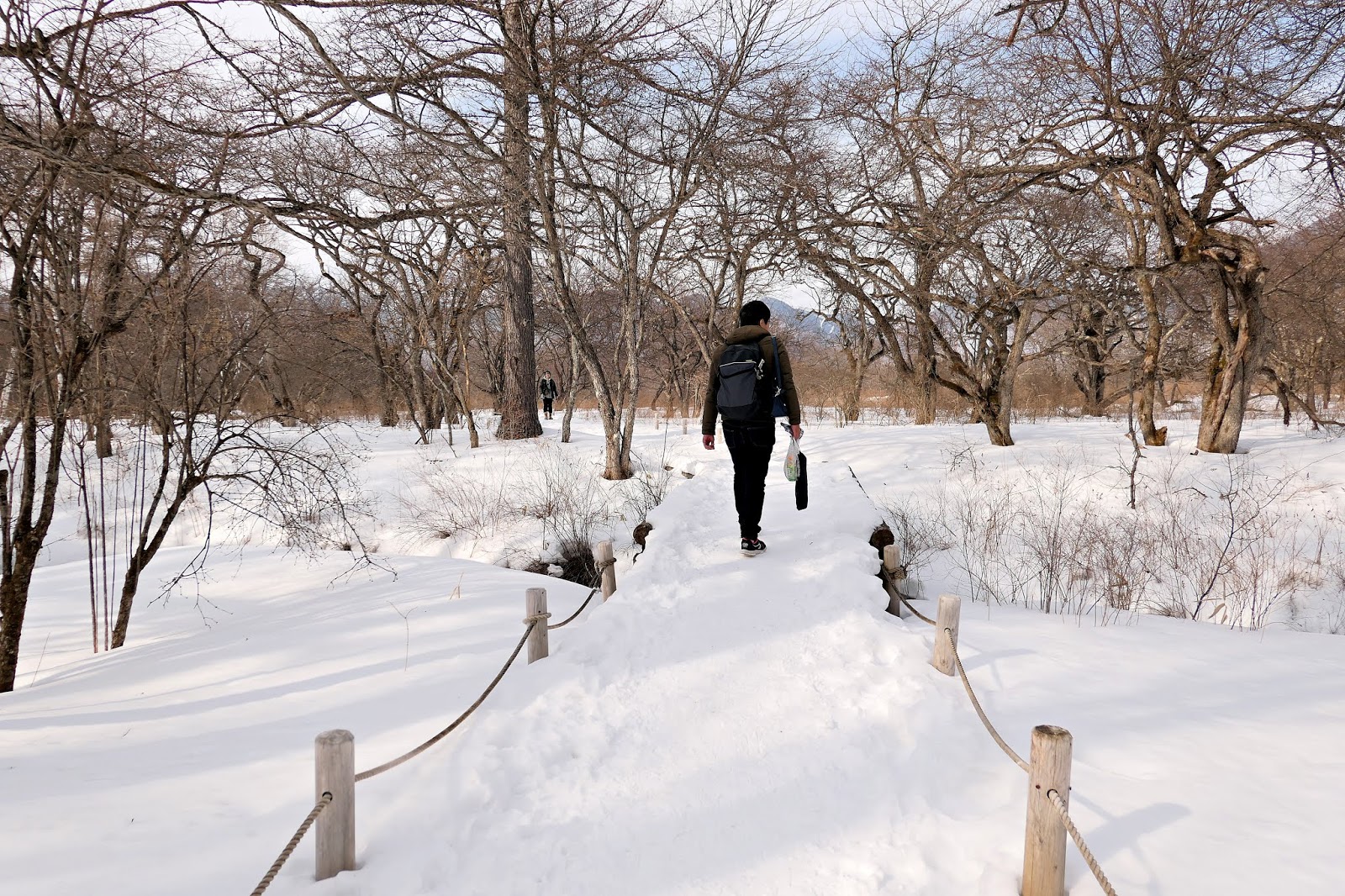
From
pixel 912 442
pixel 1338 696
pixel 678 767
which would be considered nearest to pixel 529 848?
pixel 678 767

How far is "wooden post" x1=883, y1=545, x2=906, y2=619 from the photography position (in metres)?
5.12

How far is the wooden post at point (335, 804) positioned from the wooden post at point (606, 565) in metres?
3.10

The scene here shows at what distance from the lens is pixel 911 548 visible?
8.02 meters

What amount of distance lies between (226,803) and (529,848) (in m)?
1.40

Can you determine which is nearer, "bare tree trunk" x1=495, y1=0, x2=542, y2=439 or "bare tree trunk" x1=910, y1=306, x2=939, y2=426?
"bare tree trunk" x1=495, y1=0, x2=542, y2=439

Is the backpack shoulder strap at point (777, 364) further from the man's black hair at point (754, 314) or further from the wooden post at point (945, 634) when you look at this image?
the wooden post at point (945, 634)

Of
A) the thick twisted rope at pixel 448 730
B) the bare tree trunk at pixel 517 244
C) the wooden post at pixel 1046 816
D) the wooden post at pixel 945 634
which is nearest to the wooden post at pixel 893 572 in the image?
the wooden post at pixel 945 634

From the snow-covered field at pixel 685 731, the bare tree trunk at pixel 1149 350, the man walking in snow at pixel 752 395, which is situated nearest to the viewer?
the snow-covered field at pixel 685 731

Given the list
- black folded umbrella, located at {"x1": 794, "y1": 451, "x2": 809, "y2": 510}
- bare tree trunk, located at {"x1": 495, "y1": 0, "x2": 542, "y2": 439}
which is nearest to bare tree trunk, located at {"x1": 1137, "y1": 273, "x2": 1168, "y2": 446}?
black folded umbrella, located at {"x1": 794, "y1": 451, "x2": 809, "y2": 510}

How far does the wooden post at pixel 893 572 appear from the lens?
16.8 feet

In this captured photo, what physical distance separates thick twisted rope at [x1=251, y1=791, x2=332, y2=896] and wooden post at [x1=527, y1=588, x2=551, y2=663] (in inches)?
72.8

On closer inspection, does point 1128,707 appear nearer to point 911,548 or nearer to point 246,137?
point 911,548

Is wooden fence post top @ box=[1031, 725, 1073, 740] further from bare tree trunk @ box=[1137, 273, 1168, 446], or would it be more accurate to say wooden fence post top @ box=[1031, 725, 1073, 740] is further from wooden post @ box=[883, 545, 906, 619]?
bare tree trunk @ box=[1137, 273, 1168, 446]

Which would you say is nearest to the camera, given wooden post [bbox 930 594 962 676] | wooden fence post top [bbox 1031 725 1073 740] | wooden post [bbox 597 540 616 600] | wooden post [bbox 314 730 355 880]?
wooden fence post top [bbox 1031 725 1073 740]
